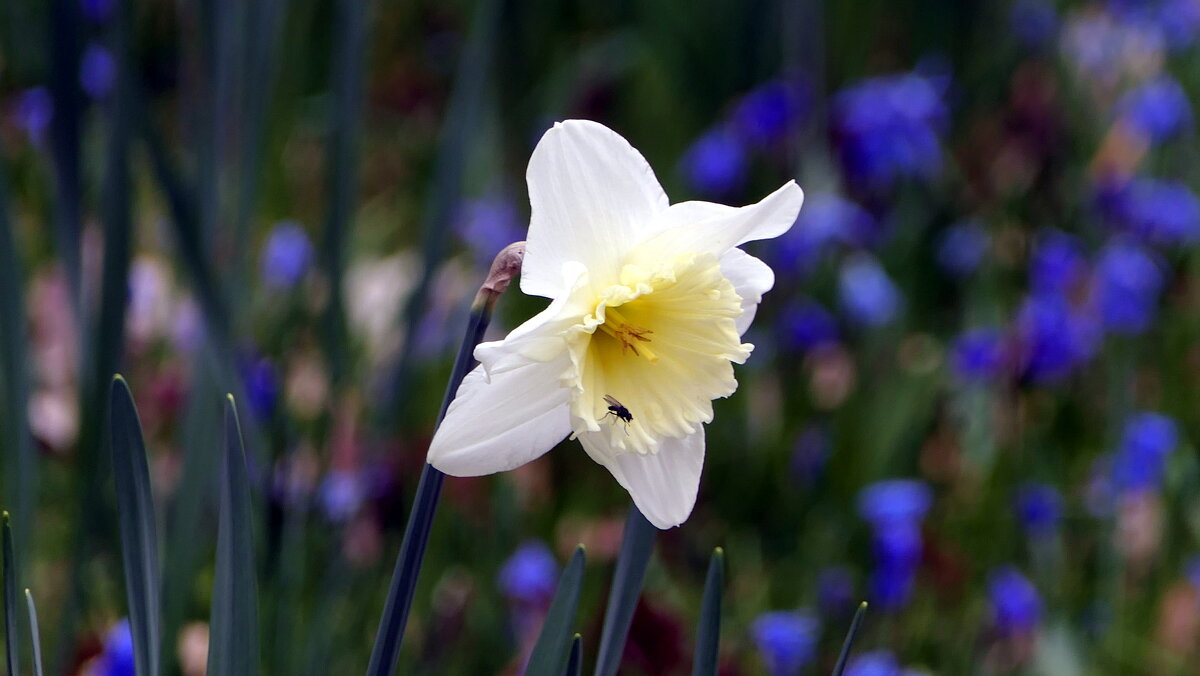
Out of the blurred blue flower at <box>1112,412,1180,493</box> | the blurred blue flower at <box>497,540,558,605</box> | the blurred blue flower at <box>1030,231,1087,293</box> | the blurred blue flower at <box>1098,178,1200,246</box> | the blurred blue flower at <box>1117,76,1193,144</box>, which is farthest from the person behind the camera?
the blurred blue flower at <box>1117,76,1193,144</box>

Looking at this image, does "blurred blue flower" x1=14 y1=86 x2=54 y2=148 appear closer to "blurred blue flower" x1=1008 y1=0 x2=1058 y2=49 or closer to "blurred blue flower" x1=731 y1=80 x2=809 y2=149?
"blurred blue flower" x1=731 y1=80 x2=809 y2=149

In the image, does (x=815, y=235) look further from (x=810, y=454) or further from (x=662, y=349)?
(x=662, y=349)

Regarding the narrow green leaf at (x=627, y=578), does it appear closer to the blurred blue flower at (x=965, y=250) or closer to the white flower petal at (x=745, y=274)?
the white flower petal at (x=745, y=274)

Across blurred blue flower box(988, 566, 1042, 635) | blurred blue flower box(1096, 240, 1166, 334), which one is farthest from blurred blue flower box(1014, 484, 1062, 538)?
blurred blue flower box(1096, 240, 1166, 334)

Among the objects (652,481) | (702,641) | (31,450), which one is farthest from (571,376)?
(31,450)

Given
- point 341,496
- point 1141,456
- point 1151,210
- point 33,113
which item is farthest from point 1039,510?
point 33,113

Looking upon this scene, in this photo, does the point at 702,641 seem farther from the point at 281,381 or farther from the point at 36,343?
the point at 36,343
